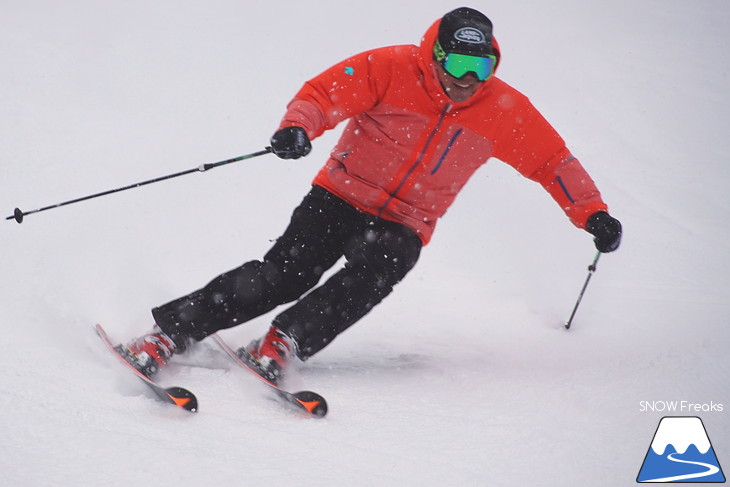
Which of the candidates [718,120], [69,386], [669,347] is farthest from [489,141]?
[718,120]

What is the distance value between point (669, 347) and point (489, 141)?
1352 mm

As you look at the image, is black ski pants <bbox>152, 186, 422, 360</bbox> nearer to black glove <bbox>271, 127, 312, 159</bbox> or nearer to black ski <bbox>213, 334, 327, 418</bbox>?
black ski <bbox>213, 334, 327, 418</bbox>

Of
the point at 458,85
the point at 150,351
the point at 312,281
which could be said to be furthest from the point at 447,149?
the point at 150,351

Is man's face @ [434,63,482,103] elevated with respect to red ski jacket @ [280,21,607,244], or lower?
elevated

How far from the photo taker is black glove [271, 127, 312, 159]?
2.67 m

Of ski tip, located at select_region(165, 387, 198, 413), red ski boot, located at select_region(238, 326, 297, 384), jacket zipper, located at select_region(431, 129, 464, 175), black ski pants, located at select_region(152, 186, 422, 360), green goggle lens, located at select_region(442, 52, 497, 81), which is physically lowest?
ski tip, located at select_region(165, 387, 198, 413)

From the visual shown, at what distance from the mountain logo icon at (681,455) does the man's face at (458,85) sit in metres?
1.46

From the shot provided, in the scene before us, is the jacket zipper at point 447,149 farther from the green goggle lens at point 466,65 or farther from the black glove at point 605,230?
the black glove at point 605,230

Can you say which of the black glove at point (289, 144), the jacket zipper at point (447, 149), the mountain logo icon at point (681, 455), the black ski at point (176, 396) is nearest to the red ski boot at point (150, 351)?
the black ski at point (176, 396)

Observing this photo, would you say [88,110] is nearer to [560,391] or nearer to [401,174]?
[401,174]

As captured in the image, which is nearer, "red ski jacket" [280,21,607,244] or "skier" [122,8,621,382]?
"skier" [122,8,621,382]

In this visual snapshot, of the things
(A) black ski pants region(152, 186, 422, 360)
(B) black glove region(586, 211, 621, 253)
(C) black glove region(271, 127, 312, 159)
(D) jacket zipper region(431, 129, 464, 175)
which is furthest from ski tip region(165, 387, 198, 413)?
(B) black glove region(586, 211, 621, 253)

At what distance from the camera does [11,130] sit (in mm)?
4988

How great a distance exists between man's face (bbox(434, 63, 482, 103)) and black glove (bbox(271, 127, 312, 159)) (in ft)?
2.05
